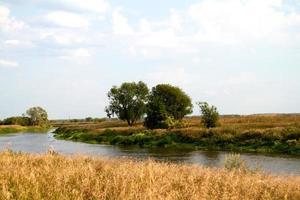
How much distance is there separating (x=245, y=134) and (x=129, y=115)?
159ft

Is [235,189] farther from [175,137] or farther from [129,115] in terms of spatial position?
[129,115]

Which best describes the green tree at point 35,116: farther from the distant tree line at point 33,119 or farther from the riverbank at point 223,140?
the riverbank at point 223,140

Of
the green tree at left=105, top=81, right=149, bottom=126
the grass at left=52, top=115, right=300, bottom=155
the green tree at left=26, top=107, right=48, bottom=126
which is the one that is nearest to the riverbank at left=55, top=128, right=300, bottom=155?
the grass at left=52, top=115, right=300, bottom=155

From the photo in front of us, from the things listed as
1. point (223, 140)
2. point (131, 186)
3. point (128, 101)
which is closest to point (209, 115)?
point (223, 140)

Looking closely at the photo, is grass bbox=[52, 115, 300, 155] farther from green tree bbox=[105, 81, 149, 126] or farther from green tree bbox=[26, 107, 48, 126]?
green tree bbox=[26, 107, 48, 126]

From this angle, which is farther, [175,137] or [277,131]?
[175,137]

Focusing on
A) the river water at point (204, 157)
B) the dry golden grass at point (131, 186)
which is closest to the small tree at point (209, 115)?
the river water at point (204, 157)

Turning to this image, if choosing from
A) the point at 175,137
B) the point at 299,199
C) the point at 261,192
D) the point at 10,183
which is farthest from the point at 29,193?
the point at 175,137

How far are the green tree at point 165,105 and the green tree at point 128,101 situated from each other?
69.9 feet

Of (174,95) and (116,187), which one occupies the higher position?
(174,95)

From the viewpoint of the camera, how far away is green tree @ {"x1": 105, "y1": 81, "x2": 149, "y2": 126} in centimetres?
9499

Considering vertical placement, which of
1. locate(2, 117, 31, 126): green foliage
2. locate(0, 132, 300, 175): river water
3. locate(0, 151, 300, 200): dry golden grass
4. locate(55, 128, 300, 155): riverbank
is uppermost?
locate(2, 117, 31, 126): green foliage

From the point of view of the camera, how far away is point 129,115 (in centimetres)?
9512

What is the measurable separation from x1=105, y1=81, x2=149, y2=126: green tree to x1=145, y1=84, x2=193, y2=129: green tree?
21.3m
